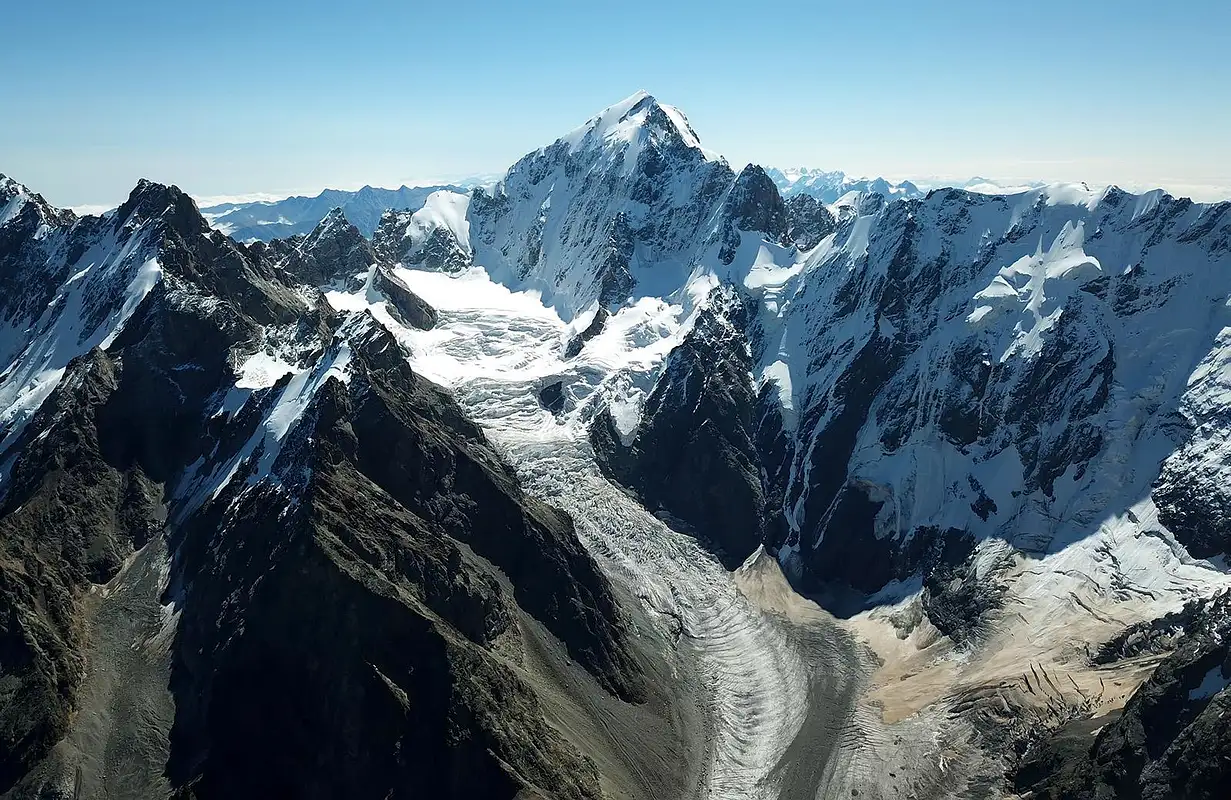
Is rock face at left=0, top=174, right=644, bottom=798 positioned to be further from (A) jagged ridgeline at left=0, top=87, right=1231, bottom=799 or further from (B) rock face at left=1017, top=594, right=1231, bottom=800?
(B) rock face at left=1017, top=594, right=1231, bottom=800

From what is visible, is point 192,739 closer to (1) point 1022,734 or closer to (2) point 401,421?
(2) point 401,421

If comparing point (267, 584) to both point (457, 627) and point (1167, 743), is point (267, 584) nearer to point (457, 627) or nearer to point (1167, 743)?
point (457, 627)

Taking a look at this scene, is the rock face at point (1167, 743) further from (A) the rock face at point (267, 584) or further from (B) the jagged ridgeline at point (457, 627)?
(A) the rock face at point (267, 584)

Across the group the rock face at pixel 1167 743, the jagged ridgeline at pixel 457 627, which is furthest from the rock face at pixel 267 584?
the rock face at pixel 1167 743

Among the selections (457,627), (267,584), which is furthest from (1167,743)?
(267,584)

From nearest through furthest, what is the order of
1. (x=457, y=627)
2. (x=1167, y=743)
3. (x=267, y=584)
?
1. (x=1167, y=743)
2. (x=267, y=584)
3. (x=457, y=627)
